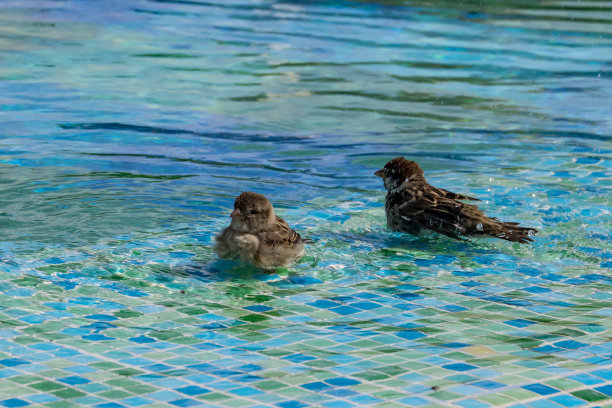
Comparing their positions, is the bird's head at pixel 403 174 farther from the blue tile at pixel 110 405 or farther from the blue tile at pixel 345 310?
the blue tile at pixel 110 405

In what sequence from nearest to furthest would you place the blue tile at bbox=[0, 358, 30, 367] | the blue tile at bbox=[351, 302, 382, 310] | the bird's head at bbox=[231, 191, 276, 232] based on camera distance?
the blue tile at bbox=[0, 358, 30, 367] → the blue tile at bbox=[351, 302, 382, 310] → the bird's head at bbox=[231, 191, 276, 232]

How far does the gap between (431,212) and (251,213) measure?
1.69 metres

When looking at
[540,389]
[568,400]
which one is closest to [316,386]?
[540,389]

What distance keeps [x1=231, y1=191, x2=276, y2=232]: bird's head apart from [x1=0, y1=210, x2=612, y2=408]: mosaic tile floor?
14.3 inches

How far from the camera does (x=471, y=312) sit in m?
6.04

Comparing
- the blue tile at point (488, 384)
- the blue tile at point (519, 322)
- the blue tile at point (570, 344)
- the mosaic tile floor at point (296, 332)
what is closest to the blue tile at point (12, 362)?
the mosaic tile floor at point (296, 332)

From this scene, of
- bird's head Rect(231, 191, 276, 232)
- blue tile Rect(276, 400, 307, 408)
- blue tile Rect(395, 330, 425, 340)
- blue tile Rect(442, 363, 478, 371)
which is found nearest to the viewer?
blue tile Rect(276, 400, 307, 408)

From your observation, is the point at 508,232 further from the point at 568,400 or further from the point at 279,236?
the point at 568,400

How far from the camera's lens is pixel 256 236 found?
6574mm

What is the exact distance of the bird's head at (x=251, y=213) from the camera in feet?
21.4

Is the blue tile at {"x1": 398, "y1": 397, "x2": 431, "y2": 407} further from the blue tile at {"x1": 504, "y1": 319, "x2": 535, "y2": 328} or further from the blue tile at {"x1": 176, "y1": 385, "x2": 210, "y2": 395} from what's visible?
the blue tile at {"x1": 504, "y1": 319, "x2": 535, "y2": 328}

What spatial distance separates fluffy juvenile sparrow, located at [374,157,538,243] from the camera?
738 cm

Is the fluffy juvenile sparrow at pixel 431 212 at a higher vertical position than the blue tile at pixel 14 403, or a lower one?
higher

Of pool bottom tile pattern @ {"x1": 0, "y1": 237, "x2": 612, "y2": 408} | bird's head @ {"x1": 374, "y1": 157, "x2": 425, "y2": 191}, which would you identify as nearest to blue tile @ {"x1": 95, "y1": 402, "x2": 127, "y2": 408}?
pool bottom tile pattern @ {"x1": 0, "y1": 237, "x2": 612, "y2": 408}
